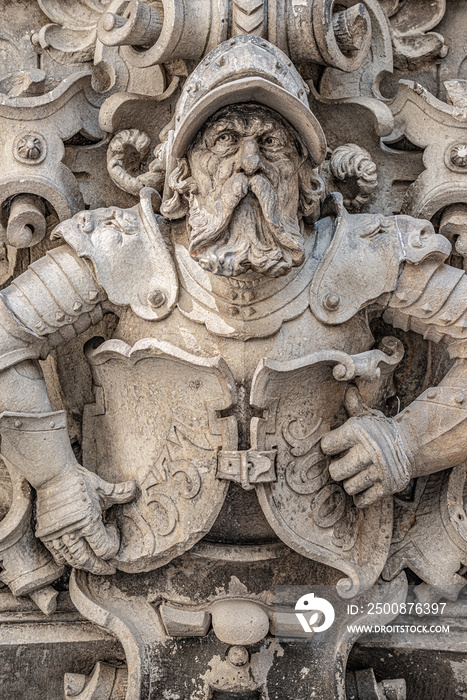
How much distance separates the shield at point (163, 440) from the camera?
10.1ft

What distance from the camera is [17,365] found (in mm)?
3092

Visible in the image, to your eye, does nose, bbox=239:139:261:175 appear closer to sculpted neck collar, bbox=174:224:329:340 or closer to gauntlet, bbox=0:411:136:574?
sculpted neck collar, bbox=174:224:329:340

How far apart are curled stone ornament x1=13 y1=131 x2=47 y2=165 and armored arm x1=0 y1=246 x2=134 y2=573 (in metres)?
0.35

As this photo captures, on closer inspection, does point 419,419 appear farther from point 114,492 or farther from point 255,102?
point 255,102

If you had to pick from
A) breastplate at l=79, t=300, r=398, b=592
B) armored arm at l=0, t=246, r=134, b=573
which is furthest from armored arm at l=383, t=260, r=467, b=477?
armored arm at l=0, t=246, r=134, b=573

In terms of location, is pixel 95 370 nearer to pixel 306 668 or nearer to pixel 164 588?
pixel 164 588

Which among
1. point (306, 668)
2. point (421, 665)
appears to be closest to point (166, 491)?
point (306, 668)

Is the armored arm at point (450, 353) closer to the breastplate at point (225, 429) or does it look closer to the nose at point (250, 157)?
the breastplate at point (225, 429)

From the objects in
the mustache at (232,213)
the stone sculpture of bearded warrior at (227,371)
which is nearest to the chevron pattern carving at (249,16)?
the stone sculpture of bearded warrior at (227,371)

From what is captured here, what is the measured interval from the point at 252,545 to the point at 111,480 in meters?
0.53

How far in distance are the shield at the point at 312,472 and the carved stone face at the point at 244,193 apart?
36cm

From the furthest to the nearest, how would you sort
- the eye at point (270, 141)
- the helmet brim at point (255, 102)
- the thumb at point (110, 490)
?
the thumb at point (110, 490)
the eye at point (270, 141)
the helmet brim at point (255, 102)

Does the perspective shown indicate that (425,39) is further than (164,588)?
Yes

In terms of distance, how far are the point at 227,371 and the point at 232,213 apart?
0.51 meters
